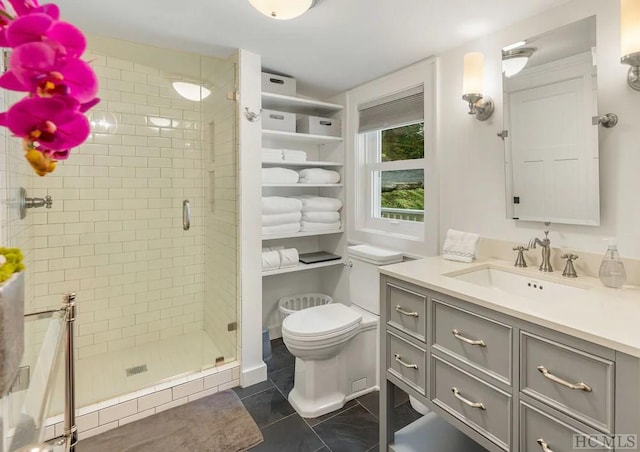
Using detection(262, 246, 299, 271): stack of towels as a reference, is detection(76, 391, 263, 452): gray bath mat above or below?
below

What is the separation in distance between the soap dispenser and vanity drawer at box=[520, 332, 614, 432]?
1.87 feet

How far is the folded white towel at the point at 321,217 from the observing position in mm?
2756

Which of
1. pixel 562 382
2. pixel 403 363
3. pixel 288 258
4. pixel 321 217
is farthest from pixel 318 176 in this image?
pixel 562 382

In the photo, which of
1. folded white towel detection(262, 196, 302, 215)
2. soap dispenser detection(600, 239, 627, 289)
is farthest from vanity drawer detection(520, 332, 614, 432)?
folded white towel detection(262, 196, 302, 215)

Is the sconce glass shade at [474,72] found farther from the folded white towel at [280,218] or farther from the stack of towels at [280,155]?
the folded white towel at [280,218]

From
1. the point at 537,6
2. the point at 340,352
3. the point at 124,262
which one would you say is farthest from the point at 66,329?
the point at 537,6

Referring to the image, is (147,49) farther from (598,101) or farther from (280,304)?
(598,101)

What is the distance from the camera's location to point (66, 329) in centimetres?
94

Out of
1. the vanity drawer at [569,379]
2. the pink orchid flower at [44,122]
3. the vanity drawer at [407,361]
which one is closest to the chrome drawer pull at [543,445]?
the vanity drawer at [569,379]

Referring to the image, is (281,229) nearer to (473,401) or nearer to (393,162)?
(393,162)

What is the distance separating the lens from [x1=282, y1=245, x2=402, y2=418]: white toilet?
1874mm

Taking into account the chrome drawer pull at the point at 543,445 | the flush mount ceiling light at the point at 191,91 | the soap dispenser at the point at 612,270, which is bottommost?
the chrome drawer pull at the point at 543,445

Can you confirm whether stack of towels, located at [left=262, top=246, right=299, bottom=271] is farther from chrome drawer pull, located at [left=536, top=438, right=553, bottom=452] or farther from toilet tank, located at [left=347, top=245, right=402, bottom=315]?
chrome drawer pull, located at [left=536, top=438, right=553, bottom=452]

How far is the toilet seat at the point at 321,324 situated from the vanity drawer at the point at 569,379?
3.28 feet
